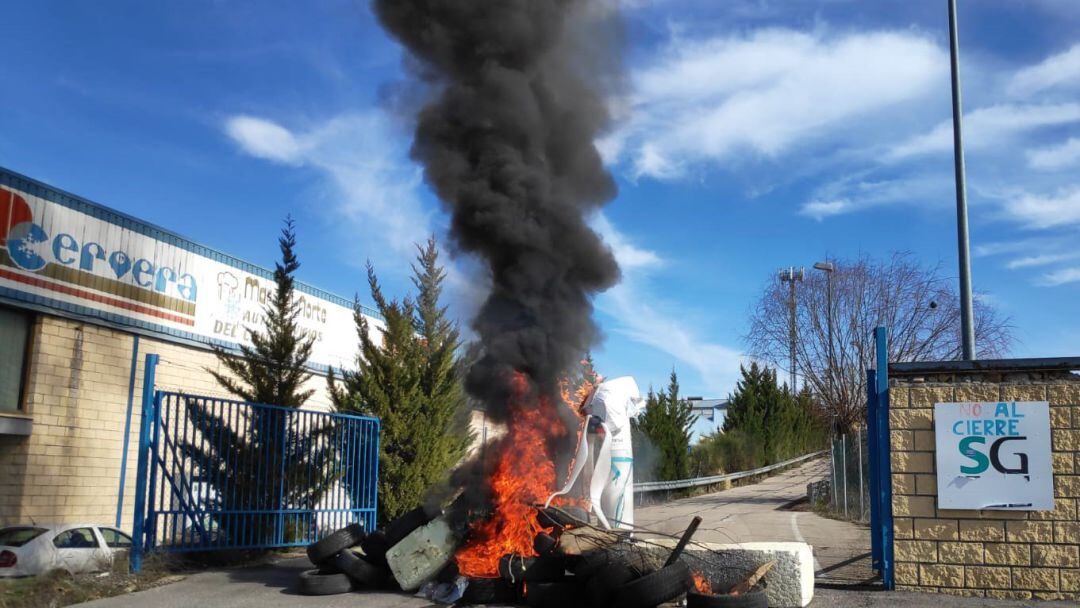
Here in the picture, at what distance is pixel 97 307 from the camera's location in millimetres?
13312

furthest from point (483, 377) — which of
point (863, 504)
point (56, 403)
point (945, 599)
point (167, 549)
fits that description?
point (863, 504)

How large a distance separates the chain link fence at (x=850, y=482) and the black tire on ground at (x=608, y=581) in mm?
10198

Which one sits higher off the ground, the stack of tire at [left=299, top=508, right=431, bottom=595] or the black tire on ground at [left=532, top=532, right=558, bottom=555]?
the black tire on ground at [left=532, top=532, right=558, bottom=555]

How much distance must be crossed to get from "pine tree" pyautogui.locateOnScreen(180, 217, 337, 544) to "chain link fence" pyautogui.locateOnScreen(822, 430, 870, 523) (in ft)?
35.2

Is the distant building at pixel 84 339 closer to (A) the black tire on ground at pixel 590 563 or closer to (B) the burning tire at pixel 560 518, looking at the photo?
(B) the burning tire at pixel 560 518

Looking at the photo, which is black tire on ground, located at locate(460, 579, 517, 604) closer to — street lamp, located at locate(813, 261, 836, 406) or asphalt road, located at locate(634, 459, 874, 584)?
asphalt road, located at locate(634, 459, 874, 584)

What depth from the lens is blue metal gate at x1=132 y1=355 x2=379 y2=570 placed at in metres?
10.1

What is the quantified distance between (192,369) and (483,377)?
809cm

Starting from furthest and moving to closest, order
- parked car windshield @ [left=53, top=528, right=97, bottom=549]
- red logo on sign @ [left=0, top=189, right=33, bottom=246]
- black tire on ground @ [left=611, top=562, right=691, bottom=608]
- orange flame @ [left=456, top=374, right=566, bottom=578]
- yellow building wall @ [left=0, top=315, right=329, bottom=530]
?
yellow building wall @ [left=0, top=315, right=329, bottom=530]
red logo on sign @ [left=0, top=189, right=33, bottom=246]
parked car windshield @ [left=53, top=528, right=97, bottom=549]
orange flame @ [left=456, top=374, right=566, bottom=578]
black tire on ground @ [left=611, top=562, right=691, bottom=608]

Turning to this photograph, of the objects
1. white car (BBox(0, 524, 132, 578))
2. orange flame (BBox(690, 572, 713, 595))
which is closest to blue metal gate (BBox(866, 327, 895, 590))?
orange flame (BBox(690, 572, 713, 595))

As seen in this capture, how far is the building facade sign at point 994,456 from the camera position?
8.88m

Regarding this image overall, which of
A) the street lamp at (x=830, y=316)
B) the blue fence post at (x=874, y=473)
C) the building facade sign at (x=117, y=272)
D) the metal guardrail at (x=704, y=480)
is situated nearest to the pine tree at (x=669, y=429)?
the metal guardrail at (x=704, y=480)

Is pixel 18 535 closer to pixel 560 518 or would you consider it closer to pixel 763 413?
pixel 560 518

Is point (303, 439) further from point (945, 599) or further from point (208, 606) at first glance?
point (945, 599)
